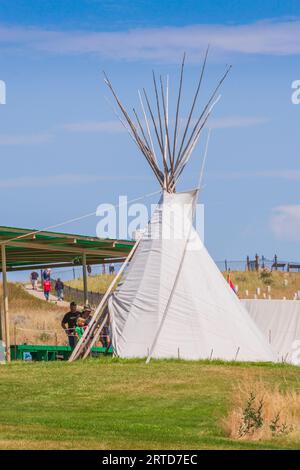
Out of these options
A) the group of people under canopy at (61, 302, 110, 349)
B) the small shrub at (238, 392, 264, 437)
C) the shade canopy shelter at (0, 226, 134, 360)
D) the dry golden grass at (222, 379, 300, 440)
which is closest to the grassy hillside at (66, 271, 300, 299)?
the shade canopy shelter at (0, 226, 134, 360)

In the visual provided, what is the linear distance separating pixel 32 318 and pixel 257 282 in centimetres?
2132

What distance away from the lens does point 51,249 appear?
27.2 m

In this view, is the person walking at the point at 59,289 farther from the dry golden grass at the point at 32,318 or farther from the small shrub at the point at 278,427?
the small shrub at the point at 278,427

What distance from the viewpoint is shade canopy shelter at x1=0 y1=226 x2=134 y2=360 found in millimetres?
24594

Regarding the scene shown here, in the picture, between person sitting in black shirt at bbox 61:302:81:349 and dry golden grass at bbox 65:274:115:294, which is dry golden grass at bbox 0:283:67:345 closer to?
dry golden grass at bbox 65:274:115:294

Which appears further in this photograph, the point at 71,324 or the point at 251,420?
the point at 71,324

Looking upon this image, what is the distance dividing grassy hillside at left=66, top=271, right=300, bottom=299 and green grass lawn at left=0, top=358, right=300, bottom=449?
127 feet

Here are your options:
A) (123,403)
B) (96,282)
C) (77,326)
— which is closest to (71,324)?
(77,326)

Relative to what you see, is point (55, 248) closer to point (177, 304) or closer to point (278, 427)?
point (177, 304)
